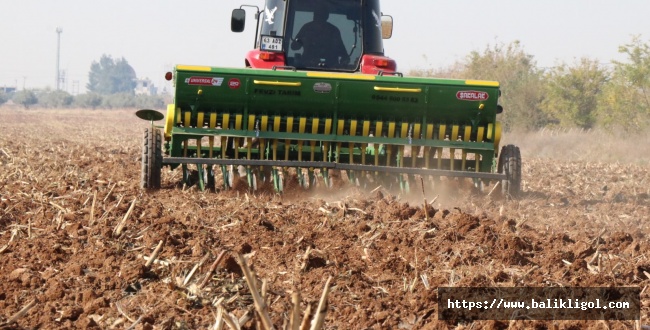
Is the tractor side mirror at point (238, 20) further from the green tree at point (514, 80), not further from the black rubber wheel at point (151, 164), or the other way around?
the green tree at point (514, 80)

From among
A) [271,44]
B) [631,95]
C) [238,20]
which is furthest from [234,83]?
[631,95]

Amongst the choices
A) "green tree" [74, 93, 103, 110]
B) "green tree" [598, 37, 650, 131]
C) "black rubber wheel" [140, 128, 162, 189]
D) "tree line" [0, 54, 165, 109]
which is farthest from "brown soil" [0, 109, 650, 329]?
"green tree" [74, 93, 103, 110]

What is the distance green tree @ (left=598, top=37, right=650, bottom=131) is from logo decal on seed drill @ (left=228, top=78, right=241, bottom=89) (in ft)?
65.1

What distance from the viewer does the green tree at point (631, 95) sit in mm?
27031

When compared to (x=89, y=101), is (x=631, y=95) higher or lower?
higher

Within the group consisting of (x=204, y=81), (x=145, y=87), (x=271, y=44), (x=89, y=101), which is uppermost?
(x=271, y=44)

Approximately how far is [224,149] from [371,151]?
1790 millimetres

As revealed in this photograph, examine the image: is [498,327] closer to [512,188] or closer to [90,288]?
[90,288]

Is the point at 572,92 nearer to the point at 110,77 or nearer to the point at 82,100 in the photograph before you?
the point at 82,100

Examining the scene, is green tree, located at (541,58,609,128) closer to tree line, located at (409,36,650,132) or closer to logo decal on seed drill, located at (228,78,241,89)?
tree line, located at (409,36,650,132)

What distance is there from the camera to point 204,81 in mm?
9266

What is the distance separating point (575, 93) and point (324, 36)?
894 inches

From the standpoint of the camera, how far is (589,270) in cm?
561

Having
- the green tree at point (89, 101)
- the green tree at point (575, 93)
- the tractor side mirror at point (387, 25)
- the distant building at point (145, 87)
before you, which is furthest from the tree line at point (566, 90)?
the distant building at point (145, 87)
